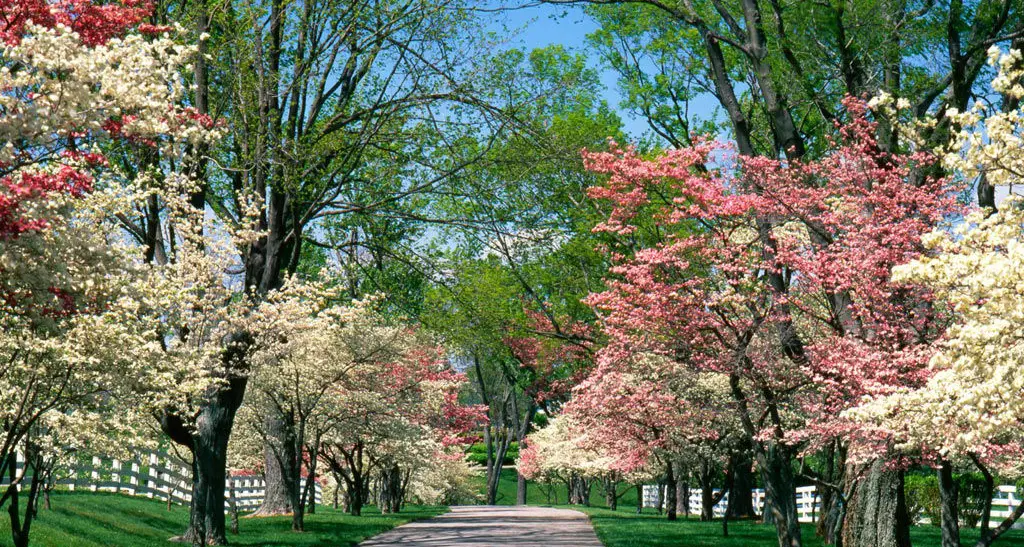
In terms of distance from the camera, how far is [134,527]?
15375mm

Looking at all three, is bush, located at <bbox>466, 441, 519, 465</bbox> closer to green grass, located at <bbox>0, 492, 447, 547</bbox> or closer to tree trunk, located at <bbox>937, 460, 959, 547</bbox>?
green grass, located at <bbox>0, 492, 447, 547</bbox>

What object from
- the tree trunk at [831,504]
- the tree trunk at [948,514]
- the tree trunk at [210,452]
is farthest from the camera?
the tree trunk at [831,504]

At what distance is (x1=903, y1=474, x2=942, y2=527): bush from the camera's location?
2698 cm

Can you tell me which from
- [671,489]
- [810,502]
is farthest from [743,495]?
[671,489]

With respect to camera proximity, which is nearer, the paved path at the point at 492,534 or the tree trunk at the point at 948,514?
the tree trunk at the point at 948,514

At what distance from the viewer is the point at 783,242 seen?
512 inches

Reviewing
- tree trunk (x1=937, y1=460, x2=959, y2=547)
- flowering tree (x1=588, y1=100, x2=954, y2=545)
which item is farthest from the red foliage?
tree trunk (x1=937, y1=460, x2=959, y2=547)

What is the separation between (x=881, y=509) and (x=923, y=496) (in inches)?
641

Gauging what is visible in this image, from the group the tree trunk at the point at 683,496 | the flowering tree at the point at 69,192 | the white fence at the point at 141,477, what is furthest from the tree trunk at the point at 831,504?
the tree trunk at the point at 683,496

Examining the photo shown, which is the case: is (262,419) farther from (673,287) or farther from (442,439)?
(442,439)

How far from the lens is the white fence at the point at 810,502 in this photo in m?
23.4

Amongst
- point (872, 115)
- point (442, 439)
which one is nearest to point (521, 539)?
point (872, 115)

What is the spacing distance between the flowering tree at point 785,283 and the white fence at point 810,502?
329cm

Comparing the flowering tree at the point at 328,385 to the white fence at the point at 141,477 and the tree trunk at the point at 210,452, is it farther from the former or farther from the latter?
the white fence at the point at 141,477
